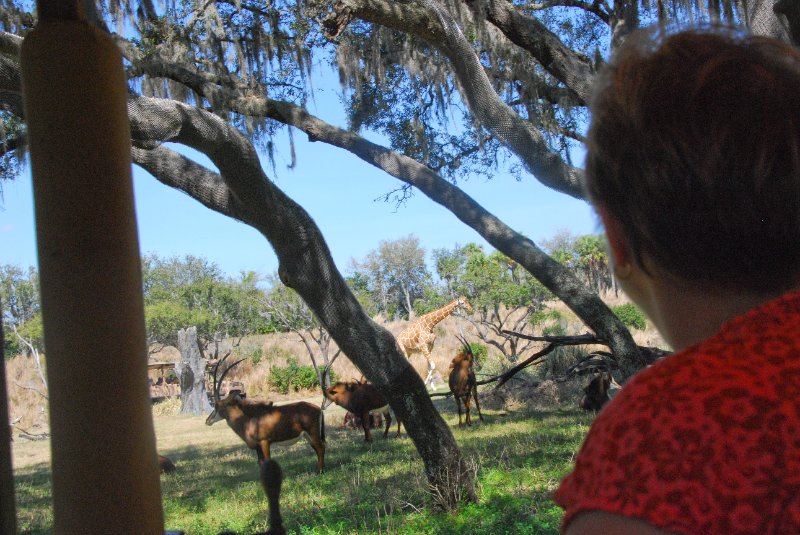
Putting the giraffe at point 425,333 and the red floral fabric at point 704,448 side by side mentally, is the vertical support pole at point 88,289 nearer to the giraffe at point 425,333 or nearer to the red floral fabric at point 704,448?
the red floral fabric at point 704,448

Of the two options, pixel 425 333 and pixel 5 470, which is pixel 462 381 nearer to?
pixel 425 333

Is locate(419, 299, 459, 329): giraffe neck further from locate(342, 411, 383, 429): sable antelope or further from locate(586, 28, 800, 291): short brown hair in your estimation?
locate(586, 28, 800, 291): short brown hair

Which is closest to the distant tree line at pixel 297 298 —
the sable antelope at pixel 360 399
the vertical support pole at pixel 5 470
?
the sable antelope at pixel 360 399

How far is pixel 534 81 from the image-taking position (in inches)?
316

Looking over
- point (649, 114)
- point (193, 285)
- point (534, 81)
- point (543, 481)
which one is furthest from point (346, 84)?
point (193, 285)

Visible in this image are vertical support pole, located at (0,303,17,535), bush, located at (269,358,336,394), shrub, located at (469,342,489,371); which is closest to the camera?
vertical support pole, located at (0,303,17,535)

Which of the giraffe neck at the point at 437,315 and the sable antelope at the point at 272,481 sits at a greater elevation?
the giraffe neck at the point at 437,315

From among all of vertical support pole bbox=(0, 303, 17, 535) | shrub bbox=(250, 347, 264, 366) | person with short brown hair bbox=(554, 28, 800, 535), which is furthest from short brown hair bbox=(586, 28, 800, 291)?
shrub bbox=(250, 347, 264, 366)

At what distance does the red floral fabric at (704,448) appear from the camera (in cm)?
61

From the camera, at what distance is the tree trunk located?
730 inches

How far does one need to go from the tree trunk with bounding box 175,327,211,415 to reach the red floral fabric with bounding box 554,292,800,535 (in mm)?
18454

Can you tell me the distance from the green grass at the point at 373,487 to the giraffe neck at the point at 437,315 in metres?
6.04

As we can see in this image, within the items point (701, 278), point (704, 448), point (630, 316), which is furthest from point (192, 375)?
point (704, 448)

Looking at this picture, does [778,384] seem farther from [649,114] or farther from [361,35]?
[361,35]
